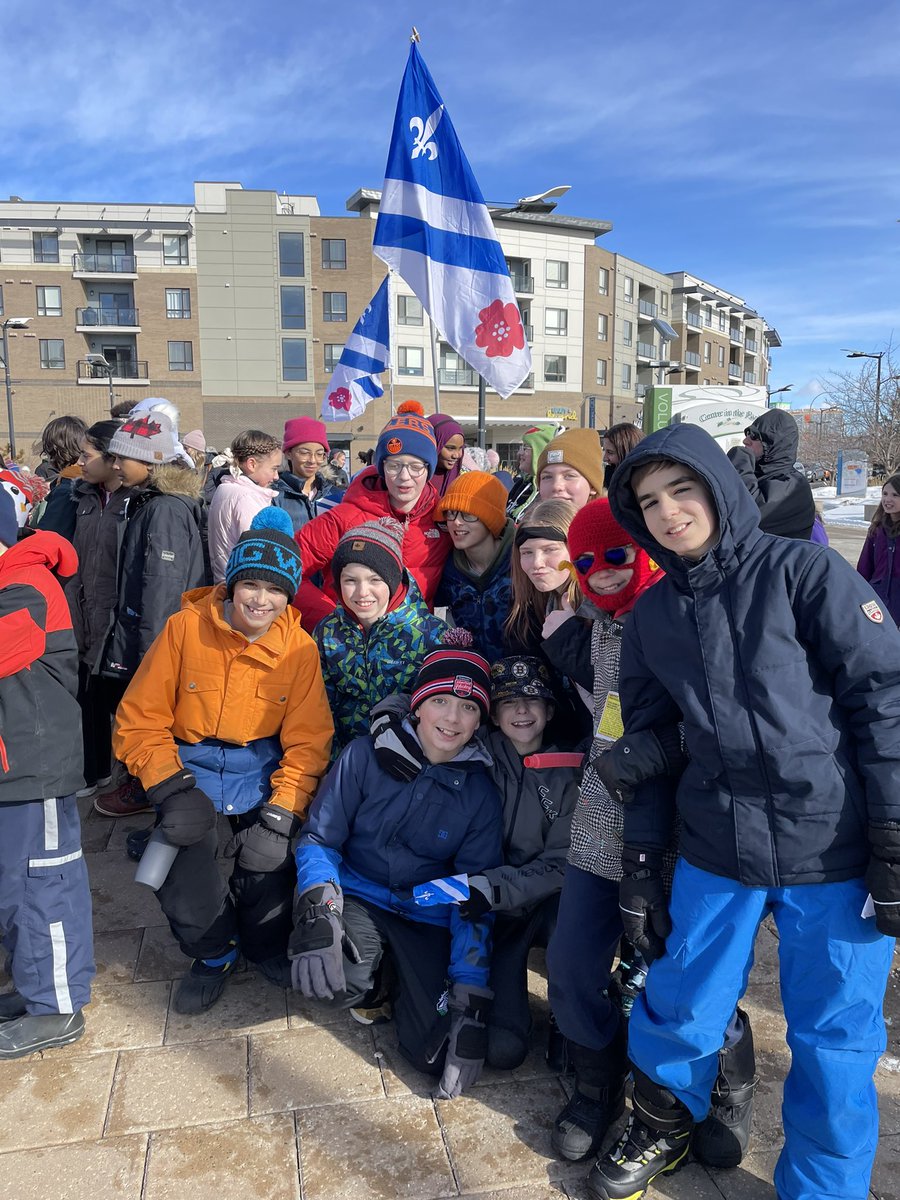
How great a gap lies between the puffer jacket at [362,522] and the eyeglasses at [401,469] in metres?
0.13

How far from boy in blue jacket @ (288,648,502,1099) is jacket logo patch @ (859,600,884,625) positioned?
141cm

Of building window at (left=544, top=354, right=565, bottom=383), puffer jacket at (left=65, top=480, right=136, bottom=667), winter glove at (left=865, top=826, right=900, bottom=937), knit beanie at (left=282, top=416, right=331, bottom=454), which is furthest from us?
building window at (left=544, top=354, right=565, bottom=383)

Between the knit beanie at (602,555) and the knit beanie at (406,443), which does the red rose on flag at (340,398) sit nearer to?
the knit beanie at (406,443)

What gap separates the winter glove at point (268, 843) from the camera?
2910 mm

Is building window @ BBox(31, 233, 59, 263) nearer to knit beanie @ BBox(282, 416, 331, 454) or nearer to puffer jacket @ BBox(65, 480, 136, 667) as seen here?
knit beanie @ BBox(282, 416, 331, 454)

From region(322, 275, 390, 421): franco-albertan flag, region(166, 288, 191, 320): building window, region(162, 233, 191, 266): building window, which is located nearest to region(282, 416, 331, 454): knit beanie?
region(322, 275, 390, 421): franco-albertan flag

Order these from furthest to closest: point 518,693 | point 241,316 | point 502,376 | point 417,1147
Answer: point 241,316 < point 502,376 < point 518,693 < point 417,1147

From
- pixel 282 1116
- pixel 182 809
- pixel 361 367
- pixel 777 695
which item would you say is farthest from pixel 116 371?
pixel 777 695

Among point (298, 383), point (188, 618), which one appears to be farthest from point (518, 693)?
point (298, 383)

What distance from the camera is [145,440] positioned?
4.12 metres

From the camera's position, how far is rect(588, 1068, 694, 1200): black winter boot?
Result: 2098 mm

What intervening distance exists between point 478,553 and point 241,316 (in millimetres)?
40649

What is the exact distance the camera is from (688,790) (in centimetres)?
209

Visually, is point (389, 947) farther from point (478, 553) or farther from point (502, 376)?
point (502, 376)
